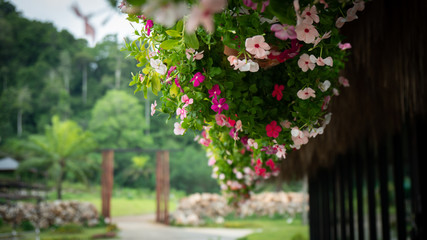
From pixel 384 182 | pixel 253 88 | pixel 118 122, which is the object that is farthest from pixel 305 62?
pixel 118 122

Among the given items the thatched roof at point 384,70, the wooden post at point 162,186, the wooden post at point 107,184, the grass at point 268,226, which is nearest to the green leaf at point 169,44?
the thatched roof at point 384,70

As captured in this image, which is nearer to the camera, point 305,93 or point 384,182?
point 305,93

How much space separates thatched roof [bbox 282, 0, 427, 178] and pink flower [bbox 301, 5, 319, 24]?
70 cm

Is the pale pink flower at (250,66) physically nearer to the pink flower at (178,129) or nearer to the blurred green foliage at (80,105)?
the pink flower at (178,129)

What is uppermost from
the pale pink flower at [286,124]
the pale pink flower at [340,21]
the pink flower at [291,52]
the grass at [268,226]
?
the pale pink flower at [340,21]

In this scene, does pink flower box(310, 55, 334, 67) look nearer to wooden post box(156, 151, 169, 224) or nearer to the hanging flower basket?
the hanging flower basket

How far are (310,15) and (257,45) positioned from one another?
0.09 meters

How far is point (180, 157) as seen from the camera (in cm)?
2059

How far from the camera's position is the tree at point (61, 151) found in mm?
14539

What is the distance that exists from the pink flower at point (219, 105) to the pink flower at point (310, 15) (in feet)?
0.83

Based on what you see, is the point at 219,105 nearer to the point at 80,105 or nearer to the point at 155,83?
the point at 155,83

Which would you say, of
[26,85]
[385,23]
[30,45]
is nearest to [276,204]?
[385,23]

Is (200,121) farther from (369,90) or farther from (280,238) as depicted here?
(280,238)

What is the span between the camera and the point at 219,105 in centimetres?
77
